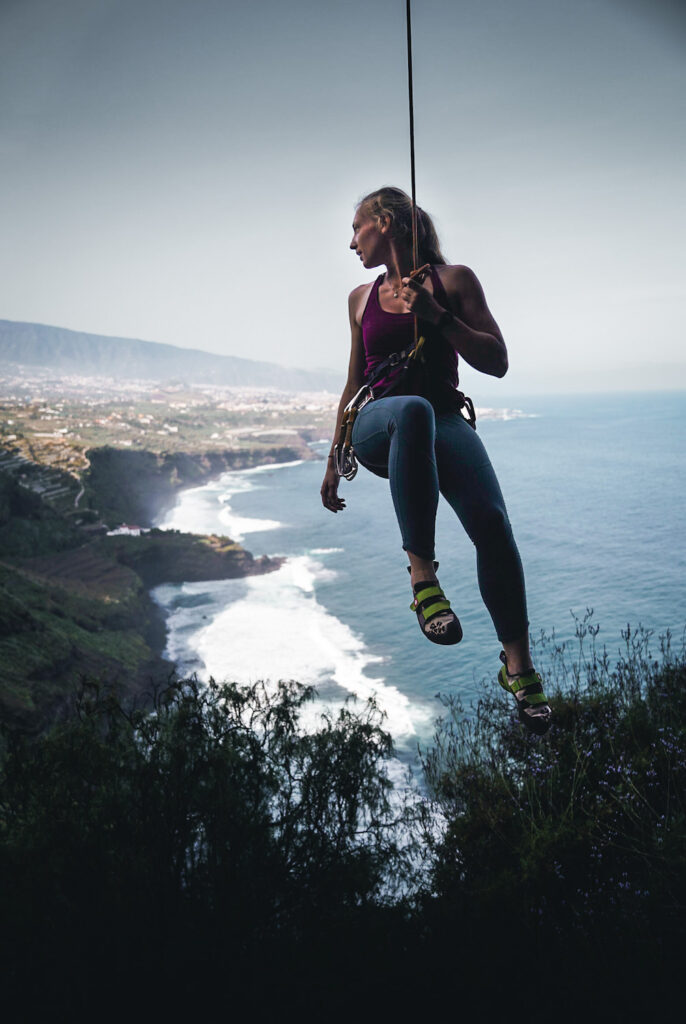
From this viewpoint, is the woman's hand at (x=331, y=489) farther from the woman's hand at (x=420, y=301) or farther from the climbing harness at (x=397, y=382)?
the woman's hand at (x=420, y=301)

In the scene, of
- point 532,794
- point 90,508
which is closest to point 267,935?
point 532,794

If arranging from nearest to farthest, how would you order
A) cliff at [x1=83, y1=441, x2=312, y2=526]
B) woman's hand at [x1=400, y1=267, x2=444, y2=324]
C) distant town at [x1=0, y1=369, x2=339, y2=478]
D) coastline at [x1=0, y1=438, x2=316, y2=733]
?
woman's hand at [x1=400, y1=267, x2=444, y2=324]
coastline at [x1=0, y1=438, x2=316, y2=733]
cliff at [x1=83, y1=441, x2=312, y2=526]
distant town at [x1=0, y1=369, x2=339, y2=478]

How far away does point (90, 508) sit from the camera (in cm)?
6750

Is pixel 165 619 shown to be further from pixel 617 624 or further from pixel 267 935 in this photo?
pixel 267 935

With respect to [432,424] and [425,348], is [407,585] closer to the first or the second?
[425,348]

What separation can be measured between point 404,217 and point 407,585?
54693 millimetres

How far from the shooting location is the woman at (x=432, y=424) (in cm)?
262

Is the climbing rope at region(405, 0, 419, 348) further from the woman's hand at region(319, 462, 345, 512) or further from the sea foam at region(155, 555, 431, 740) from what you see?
the sea foam at region(155, 555, 431, 740)

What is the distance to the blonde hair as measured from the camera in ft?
9.59

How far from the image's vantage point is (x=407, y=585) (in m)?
56.8

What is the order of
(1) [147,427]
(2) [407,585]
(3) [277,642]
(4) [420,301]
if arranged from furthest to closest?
1. (1) [147,427]
2. (2) [407,585]
3. (3) [277,642]
4. (4) [420,301]

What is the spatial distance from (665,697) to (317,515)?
6526cm

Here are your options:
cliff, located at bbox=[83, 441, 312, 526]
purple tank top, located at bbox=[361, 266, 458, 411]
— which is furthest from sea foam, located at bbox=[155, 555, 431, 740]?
purple tank top, located at bbox=[361, 266, 458, 411]

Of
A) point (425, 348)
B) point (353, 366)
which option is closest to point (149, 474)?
point (353, 366)
